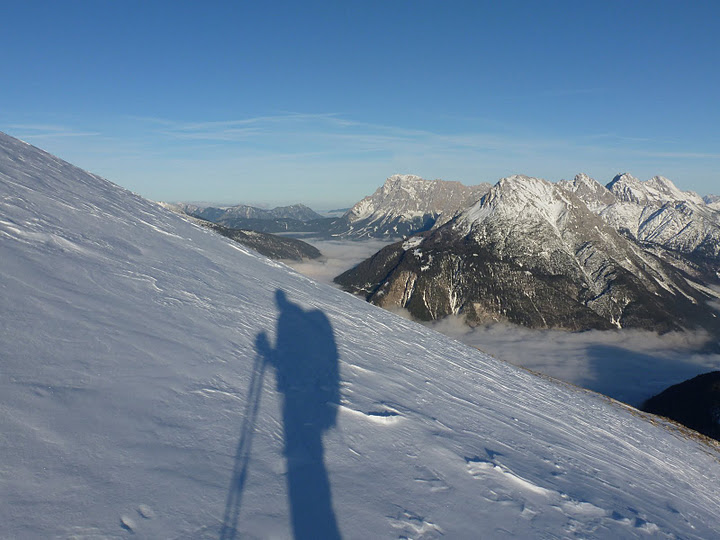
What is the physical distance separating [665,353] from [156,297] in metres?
245

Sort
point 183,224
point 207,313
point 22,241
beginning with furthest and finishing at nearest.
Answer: point 183,224 < point 207,313 < point 22,241

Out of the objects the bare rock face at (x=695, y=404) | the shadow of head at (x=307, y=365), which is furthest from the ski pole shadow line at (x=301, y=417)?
the bare rock face at (x=695, y=404)

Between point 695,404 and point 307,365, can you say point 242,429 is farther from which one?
point 695,404

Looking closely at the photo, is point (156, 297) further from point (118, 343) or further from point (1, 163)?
point (1, 163)

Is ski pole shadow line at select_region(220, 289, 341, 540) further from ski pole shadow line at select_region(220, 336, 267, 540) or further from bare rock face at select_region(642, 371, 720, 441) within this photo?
bare rock face at select_region(642, 371, 720, 441)

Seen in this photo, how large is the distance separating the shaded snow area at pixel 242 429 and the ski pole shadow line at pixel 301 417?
0.04 m

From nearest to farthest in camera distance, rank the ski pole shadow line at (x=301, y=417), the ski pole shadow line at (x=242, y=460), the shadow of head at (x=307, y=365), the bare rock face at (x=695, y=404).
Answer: the ski pole shadow line at (x=242, y=460)
the ski pole shadow line at (x=301, y=417)
the shadow of head at (x=307, y=365)
the bare rock face at (x=695, y=404)

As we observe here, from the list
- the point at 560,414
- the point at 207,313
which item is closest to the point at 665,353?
the point at 560,414

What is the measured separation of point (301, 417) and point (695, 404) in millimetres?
112281

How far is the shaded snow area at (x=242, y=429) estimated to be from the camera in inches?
207

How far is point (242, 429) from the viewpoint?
7.32 metres

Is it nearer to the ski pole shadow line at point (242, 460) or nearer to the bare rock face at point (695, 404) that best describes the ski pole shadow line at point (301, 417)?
the ski pole shadow line at point (242, 460)

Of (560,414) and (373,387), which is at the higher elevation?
(373,387)

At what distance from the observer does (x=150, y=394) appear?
23.4 ft
